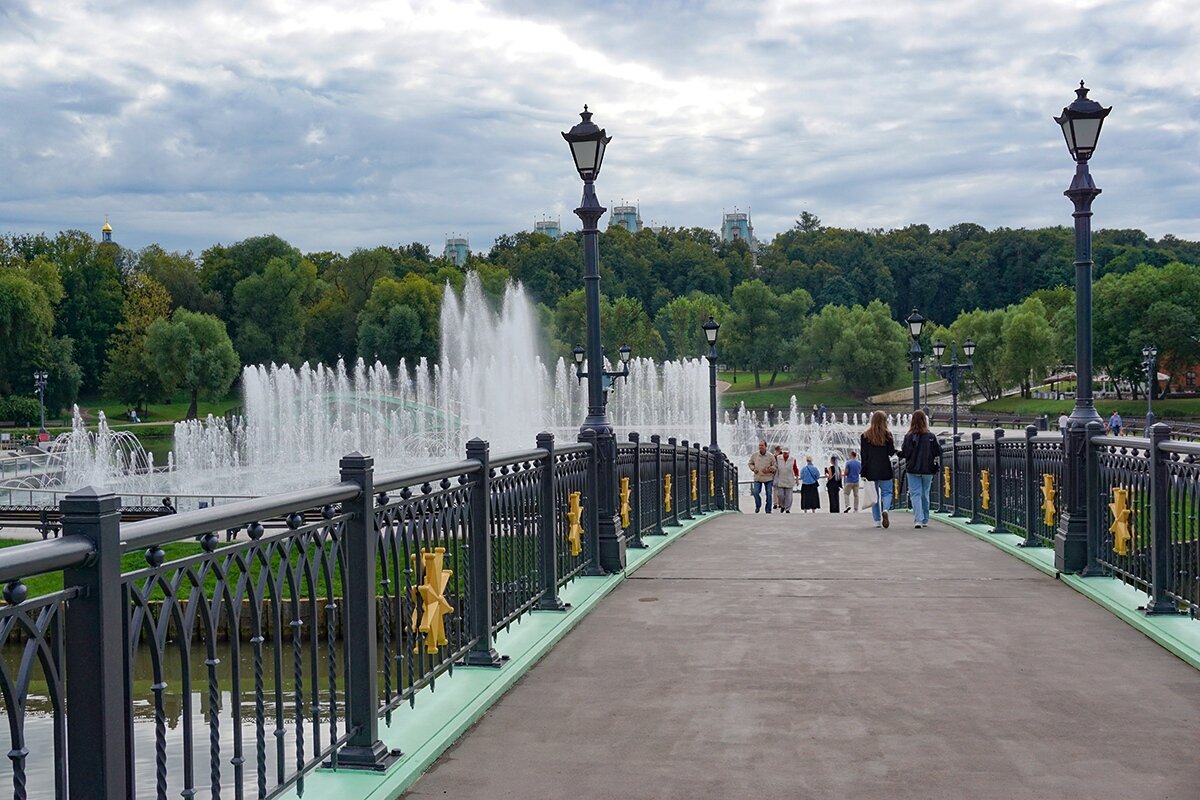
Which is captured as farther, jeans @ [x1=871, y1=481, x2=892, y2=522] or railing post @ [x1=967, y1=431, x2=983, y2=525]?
railing post @ [x1=967, y1=431, x2=983, y2=525]

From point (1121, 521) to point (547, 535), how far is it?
449 centimetres

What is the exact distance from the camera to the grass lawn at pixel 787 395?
4183 inches

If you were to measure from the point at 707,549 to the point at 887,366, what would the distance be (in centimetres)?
9289

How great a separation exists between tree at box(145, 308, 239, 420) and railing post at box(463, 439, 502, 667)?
77937 mm

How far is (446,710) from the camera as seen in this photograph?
6016 mm

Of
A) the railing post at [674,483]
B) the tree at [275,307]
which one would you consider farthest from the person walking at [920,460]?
the tree at [275,307]

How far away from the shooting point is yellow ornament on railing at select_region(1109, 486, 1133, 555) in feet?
30.2

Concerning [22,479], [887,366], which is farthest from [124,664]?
[887,366]

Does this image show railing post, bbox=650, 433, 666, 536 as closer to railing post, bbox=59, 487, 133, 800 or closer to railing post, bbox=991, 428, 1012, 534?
railing post, bbox=991, 428, 1012, 534

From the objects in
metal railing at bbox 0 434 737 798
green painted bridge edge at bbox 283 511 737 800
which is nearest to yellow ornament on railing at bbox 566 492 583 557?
metal railing at bbox 0 434 737 798

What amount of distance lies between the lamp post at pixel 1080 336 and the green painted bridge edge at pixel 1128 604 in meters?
0.33

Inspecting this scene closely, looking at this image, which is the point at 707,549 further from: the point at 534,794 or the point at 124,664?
the point at 124,664

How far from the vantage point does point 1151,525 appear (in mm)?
8312

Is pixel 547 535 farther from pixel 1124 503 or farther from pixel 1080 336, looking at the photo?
pixel 1080 336
